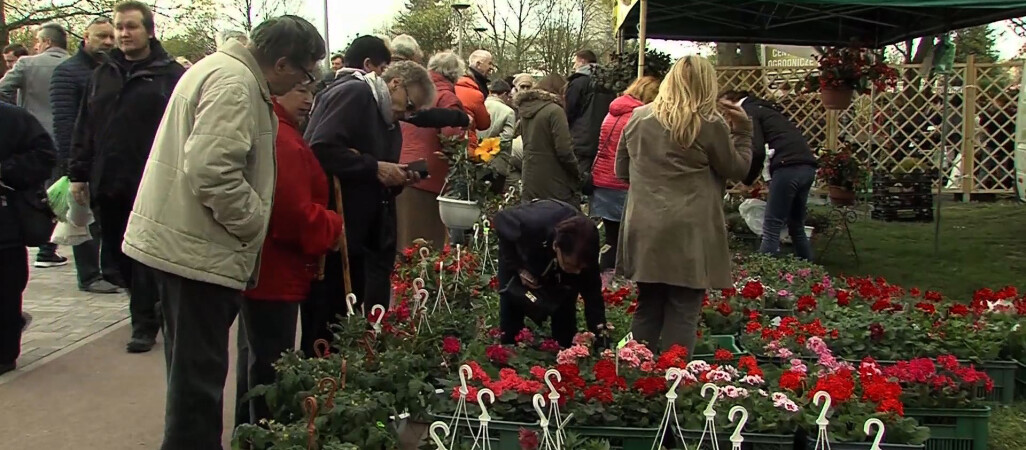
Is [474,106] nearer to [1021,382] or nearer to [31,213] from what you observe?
[31,213]

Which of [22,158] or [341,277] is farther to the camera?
[22,158]

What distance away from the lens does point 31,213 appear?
4.60 m

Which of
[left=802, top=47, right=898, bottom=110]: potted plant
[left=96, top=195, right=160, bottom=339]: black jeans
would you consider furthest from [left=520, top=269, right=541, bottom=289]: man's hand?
[left=802, top=47, right=898, bottom=110]: potted plant

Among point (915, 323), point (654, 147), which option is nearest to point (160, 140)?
point (654, 147)

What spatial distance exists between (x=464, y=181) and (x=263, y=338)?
2.98 meters

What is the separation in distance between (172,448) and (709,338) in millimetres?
2638

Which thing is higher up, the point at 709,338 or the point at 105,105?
the point at 105,105

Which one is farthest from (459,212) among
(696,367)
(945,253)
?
(945,253)

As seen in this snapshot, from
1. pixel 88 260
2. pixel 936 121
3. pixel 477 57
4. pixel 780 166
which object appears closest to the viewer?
pixel 88 260

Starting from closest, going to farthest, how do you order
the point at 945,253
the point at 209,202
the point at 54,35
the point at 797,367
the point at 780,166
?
1. the point at 209,202
2. the point at 797,367
3. the point at 54,35
4. the point at 780,166
5. the point at 945,253

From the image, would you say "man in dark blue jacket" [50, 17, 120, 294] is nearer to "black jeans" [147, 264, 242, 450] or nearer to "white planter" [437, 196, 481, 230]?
"white planter" [437, 196, 481, 230]

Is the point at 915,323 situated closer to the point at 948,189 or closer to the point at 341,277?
the point at 341,277

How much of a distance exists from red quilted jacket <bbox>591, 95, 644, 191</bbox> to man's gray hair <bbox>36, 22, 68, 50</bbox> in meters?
4.00

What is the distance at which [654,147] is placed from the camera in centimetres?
407
